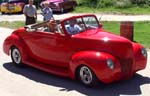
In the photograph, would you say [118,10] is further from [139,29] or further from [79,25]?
[79,25]

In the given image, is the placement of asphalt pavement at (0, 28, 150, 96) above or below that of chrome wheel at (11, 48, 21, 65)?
below

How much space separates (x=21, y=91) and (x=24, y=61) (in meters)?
1.94

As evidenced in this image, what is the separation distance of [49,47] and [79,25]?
907 millimetres

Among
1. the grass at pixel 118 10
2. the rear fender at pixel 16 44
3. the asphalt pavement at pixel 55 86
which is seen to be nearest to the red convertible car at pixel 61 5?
the grass at pixel 118 10

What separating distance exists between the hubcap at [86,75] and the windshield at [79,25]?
3.49 ft

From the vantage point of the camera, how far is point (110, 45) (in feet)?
29.3

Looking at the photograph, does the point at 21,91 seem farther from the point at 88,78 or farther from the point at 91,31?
the point at 91,31

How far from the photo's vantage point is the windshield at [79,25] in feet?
32.0

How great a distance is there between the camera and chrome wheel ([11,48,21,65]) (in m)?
11.2

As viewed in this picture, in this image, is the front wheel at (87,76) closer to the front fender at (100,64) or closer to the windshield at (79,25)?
the front fender at (100,64)

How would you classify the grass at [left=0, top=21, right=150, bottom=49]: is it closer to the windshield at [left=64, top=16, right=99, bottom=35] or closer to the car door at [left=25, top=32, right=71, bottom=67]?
Result: the windshield at [left=64, top=16, right=99, bottom=35]

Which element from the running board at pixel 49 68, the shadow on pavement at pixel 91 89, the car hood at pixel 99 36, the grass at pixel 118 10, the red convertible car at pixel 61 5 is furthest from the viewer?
the red convertible car at pixel 61 5

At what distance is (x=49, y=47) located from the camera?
10125 millimetres

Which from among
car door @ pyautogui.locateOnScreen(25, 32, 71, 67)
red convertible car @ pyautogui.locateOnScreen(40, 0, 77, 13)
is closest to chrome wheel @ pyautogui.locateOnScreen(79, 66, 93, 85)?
car door @ pyautogui.locateOnScreen(25, 32, 71, 67)
